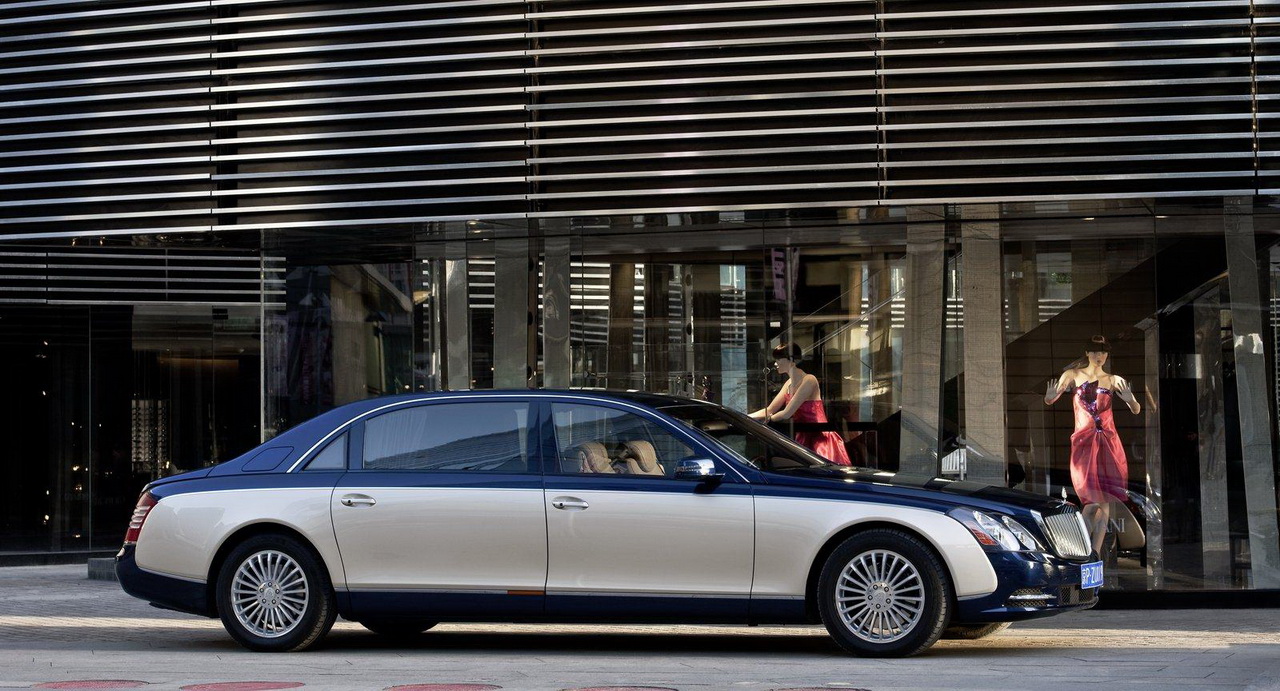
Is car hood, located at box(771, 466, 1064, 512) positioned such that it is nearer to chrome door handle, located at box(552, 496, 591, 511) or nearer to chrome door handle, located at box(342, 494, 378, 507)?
chrome door handle, located at box(552, 496, 591, 511)

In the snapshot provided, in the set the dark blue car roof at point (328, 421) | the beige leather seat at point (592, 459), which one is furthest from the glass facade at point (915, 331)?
the beige leather seat at point (592, 459)

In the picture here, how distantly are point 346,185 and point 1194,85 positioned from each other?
19.8 ft

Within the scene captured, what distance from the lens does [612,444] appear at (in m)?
9.00

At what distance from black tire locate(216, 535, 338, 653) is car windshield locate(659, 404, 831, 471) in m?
2.22

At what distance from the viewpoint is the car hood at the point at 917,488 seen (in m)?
8.52

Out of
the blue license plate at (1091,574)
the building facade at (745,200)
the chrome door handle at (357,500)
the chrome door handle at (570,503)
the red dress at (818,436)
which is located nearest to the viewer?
the blue license plate at (1091,574)

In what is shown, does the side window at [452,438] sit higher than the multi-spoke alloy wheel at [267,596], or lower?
higher

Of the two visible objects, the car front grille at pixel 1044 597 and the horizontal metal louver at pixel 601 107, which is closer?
the car front grille at pixel 1044 597

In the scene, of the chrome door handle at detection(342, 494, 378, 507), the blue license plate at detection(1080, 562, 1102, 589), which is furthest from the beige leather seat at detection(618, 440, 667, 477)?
the blue license plate at detection(1080, 562, 1102, 589)

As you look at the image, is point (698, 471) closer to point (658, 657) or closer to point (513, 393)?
point (658, 657)

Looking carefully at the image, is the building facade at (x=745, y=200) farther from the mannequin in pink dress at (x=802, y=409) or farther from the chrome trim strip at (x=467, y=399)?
the chrome trim strip at (x=467, y=399)

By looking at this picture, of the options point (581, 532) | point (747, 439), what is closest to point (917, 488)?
point (747, 439)

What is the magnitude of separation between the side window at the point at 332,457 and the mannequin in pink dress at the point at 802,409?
14.7 ft

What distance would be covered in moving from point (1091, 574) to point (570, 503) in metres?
2.80
